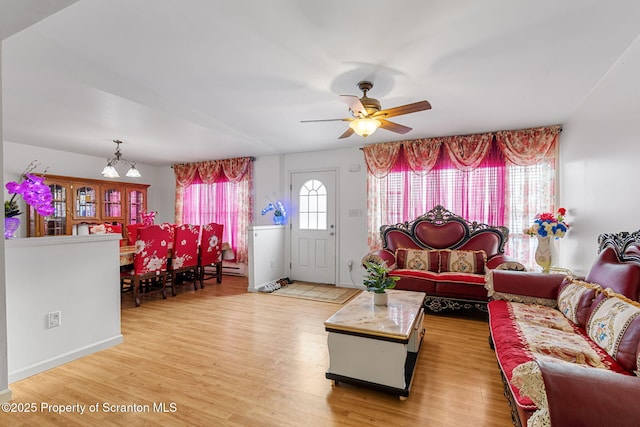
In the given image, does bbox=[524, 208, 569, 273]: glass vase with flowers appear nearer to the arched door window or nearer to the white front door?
the white front door

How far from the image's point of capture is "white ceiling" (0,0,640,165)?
1701mm

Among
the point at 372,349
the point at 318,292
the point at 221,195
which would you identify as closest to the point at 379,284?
the point at 372,349

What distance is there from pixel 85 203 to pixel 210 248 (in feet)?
8.40

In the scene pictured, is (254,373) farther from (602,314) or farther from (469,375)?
(602,314)

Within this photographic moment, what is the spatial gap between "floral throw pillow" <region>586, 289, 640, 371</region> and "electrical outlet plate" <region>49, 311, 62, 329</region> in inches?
152

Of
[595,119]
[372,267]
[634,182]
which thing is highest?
[595,119]

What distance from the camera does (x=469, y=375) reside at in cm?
222

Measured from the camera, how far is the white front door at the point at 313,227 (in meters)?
5.17

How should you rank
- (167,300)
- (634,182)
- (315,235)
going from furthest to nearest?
1. (315,235)
2. (167,300)
3. (634,182)

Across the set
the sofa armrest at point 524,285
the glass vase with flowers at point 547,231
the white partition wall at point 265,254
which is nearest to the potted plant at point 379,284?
the sofa armrest at point 524,285

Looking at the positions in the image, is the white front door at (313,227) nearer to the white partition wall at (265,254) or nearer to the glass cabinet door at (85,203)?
the white partition wall at (265,254)

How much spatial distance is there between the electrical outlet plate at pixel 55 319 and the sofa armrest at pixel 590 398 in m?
→ 3.30

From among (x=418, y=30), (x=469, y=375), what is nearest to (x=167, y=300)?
(x=469, y=375)

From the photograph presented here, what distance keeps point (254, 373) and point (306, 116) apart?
8.95 ft
